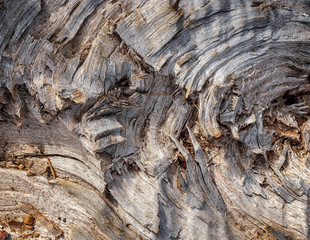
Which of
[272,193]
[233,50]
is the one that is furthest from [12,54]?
[272,193]

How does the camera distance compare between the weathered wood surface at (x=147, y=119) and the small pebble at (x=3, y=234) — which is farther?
the small pebble at (x=3, y=234)

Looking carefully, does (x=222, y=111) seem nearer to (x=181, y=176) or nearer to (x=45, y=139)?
(x=181, y=176)

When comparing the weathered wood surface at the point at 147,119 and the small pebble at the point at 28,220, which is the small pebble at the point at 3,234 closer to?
the weathered wood surface at the point at 147,119

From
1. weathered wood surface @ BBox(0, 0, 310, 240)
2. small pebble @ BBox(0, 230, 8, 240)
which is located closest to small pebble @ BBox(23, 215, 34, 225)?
weathered wood surface @ BBox(0, 0, 310, 240)

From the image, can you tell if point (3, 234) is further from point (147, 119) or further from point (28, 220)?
point (147, 119)

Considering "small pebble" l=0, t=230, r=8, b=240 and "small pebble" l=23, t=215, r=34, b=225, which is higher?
"small pebble" l=23, t=215, r=34, b=225

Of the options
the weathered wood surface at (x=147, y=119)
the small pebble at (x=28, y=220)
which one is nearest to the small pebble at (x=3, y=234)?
the weathered wood surface at (x=147, y=119)

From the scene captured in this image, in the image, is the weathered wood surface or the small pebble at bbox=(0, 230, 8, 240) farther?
the small pebble at bbox=(0, 230, 8, 240)

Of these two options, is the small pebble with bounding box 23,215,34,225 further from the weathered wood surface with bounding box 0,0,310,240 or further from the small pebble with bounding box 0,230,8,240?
the small pebble with bounding box 0,230,8,240

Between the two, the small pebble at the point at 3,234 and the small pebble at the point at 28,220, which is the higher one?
the small pebble at the point at 28,220
